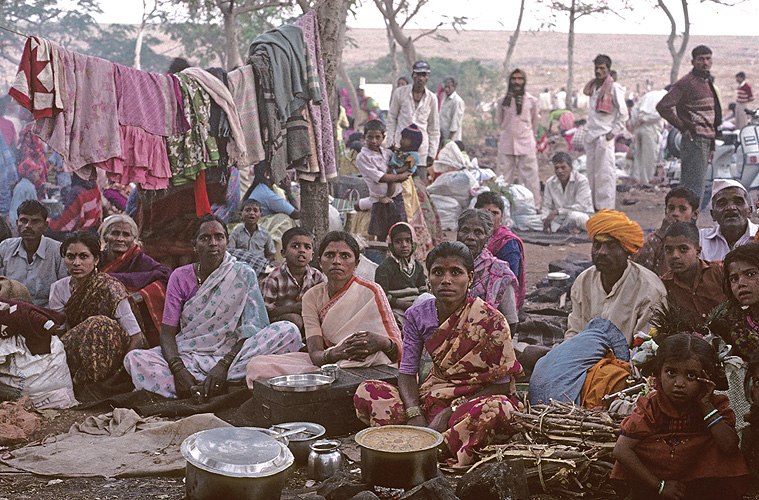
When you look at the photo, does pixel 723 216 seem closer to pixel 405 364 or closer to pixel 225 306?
pixel 405 364

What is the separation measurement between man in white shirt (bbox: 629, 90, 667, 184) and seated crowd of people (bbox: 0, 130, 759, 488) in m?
9.24

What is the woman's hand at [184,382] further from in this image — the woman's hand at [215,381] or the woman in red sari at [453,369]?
the woman in red sari at [453,369]

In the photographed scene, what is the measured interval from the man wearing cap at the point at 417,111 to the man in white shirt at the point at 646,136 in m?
5.75

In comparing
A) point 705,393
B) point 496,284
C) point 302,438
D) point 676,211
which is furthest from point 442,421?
point 676,211

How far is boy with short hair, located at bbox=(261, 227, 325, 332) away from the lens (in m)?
5.71

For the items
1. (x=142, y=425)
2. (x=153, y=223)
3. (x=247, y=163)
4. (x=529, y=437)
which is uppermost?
(x=247, y=163)

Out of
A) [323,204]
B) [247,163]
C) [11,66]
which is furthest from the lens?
[11,66]

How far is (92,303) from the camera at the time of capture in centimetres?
533

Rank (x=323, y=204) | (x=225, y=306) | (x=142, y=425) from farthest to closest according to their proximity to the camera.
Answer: (x=323, y=204) < (x=225, y=306) < (x=142, y=425)

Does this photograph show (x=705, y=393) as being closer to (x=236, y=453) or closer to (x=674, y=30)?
(x=236, y=453)

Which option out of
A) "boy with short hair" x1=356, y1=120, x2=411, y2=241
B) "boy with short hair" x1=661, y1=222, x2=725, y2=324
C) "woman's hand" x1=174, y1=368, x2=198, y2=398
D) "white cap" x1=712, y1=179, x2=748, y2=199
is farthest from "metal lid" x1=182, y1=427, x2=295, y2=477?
"boy with short hair" x1=356, y1=120, x2=411, y2=241

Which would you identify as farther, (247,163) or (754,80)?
(754,80)

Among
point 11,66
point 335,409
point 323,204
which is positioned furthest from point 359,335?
point 11,66

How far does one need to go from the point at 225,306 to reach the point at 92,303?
0.95 meters
